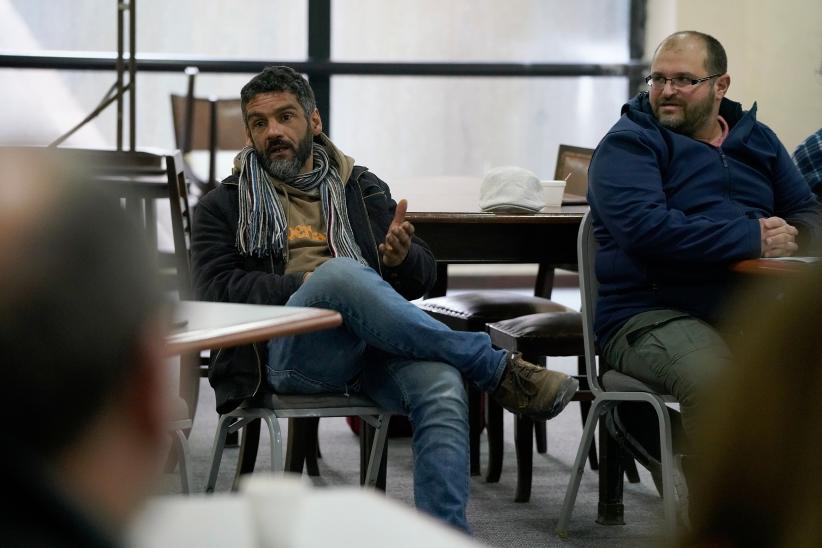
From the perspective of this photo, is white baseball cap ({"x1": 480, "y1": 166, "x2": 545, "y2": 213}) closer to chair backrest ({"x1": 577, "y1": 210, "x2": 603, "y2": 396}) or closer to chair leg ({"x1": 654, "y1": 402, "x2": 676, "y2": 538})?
chair backrest ({"x1": 577, "y1": 210, "x2": 603, "y2": 396})

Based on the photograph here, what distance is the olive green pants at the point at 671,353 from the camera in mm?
2607

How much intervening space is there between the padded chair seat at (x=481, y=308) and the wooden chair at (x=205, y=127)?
2.80 meters

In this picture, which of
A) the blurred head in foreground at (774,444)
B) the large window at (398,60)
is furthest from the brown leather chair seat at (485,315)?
the large window at (398,60)

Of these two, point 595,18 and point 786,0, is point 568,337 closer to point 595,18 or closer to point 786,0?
point 786,0

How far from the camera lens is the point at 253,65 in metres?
7.25

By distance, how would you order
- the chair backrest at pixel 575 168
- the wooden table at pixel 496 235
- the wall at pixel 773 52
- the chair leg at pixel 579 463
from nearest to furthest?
the chair leg at pixel 579 463, the wooden table at pixel 496 235, the chair backrest at pixel 575 168, the wall at pixel 773 52

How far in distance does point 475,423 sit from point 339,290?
119 cm

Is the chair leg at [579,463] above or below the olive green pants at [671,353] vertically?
below

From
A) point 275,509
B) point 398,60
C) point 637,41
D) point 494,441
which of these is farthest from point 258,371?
point 637,41

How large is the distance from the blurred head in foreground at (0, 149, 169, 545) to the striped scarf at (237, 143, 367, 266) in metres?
2.36

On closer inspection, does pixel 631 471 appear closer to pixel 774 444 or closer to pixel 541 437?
pixel 541 437

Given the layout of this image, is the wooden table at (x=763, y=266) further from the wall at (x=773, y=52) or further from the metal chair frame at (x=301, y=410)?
the wall at (x=773, y=52)

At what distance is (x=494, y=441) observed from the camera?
351 centimetres

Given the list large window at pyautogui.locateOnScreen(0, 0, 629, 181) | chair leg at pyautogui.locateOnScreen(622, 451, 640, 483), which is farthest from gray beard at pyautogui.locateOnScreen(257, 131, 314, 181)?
large window at pyautogui.locateOnScreen(0, 0, 629, 181)
